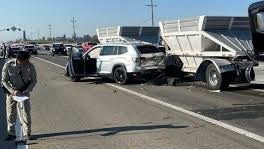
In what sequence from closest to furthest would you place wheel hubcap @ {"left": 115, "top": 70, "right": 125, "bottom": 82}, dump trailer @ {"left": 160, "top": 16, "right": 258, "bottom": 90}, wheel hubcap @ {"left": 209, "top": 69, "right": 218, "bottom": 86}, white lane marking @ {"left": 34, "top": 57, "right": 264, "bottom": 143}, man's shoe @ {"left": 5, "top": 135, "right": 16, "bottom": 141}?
white lane marking @ {"left": 34, "top": 57, "right": 264, "bottom": 143}
man's shoe @ {"left": 5, "top": 135, "right": 16, "bottom": 141}
dump trailer @ {"left": 160, "top": 16, "right": 258, "bottom": 90}
wheel hubcap @ {"left": 209, "top": 69, "right": 218, "bottom": 86}
wheel hubcap @ {"left": 115, "top": 70, "right": 125, "bottom": 82}

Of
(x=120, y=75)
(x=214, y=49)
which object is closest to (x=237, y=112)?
(x=214, y=49)

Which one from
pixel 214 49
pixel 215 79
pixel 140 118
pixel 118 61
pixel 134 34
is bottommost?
pixel 140 118

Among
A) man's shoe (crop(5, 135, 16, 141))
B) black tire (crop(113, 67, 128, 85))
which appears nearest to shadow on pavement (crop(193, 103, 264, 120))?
man's shoe (crop(5, 135, 16, 141))

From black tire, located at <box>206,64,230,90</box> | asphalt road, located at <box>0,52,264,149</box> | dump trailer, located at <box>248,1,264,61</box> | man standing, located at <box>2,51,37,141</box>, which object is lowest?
asphalt road, located at <box>0,52,264,149</box>

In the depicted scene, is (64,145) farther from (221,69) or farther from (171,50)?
(171,50)

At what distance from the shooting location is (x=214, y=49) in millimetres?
17156

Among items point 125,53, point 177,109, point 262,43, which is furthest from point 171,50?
point 177,109

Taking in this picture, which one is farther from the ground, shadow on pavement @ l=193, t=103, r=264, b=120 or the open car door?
the open car door

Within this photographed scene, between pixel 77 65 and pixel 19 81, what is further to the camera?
pixel 77 65

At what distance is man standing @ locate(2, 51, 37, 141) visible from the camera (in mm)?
8555

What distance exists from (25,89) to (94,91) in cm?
839

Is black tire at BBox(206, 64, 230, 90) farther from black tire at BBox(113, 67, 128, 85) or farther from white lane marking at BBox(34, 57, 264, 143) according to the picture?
black tire at BBox(113, 67, 128, 85)

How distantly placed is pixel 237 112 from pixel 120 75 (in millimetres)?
8767

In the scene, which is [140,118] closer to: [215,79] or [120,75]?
[215,79]
